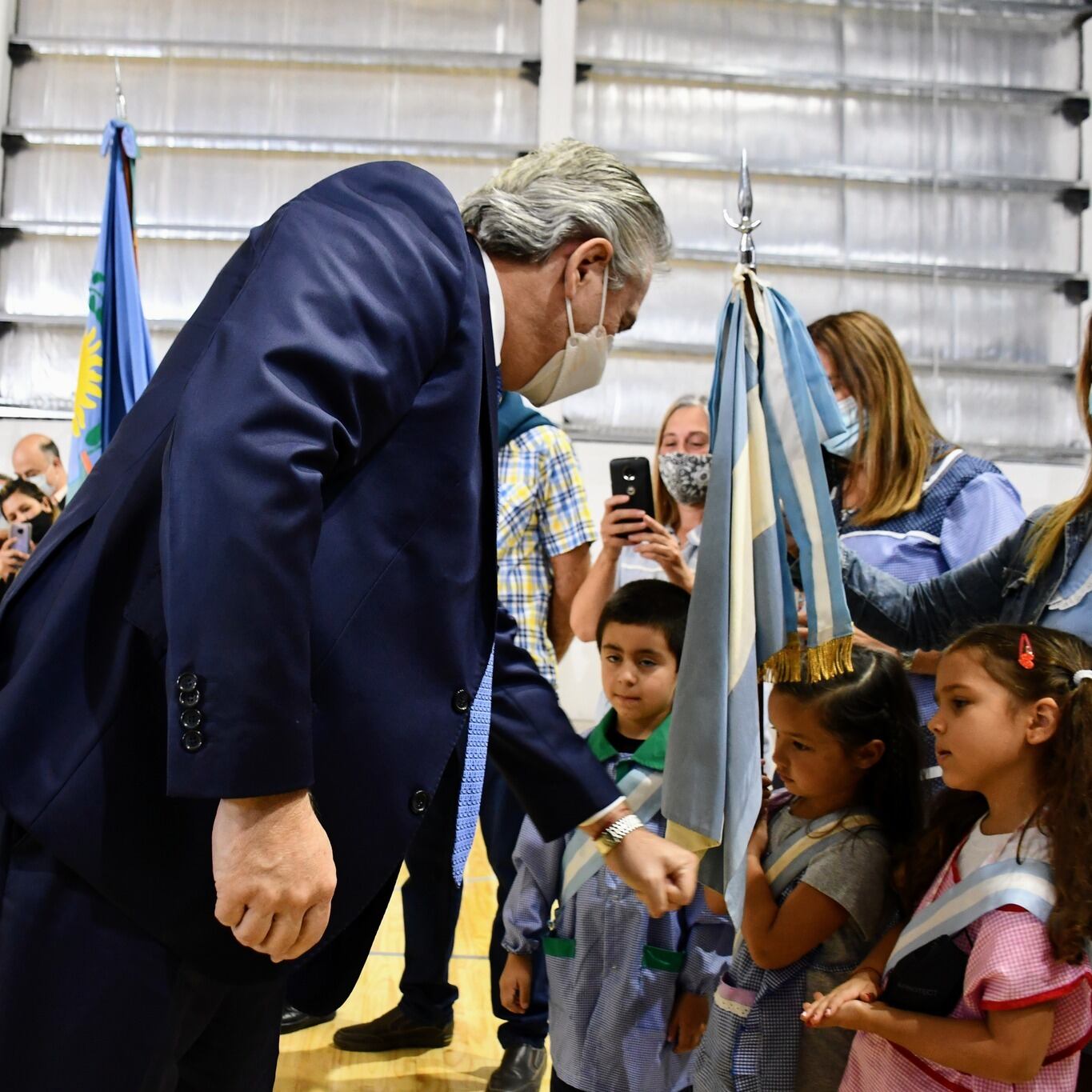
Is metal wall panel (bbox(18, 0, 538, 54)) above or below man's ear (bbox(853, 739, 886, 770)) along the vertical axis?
above

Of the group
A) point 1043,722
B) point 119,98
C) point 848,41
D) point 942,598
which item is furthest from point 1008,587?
point 848,41

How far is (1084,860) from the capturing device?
1.52m

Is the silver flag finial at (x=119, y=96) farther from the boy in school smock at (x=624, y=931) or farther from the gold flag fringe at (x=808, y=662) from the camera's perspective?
the gold flag fringe at (x=808, y=662)

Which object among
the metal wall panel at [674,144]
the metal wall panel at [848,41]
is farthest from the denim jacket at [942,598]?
the metal wall panel at [848,41]

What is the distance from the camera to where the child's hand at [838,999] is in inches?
63.2

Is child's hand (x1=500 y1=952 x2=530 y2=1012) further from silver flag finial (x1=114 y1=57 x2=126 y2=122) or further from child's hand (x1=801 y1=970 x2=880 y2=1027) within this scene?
silver flag finial (x1=114 y1=57 x2=126 y2=122)

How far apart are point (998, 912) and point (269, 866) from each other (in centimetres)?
97

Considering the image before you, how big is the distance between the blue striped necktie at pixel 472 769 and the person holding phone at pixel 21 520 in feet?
10.7

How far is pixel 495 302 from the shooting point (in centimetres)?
137

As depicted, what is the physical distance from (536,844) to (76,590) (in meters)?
1.34

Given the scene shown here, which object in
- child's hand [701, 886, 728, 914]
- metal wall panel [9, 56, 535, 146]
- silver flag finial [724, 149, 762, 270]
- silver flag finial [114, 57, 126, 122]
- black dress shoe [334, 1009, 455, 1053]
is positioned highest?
metal wall panel [9, 56, 535, 146]

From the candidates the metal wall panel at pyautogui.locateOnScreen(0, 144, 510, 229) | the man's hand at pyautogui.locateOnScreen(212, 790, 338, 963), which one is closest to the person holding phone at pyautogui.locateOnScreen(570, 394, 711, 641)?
the man's hand at pyautogui.locateOnScreen(212, 790, 338, 963)

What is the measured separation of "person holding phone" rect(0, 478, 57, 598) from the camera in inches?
168

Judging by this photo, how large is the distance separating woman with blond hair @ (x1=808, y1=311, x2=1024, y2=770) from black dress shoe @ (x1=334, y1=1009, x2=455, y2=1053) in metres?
1.38
